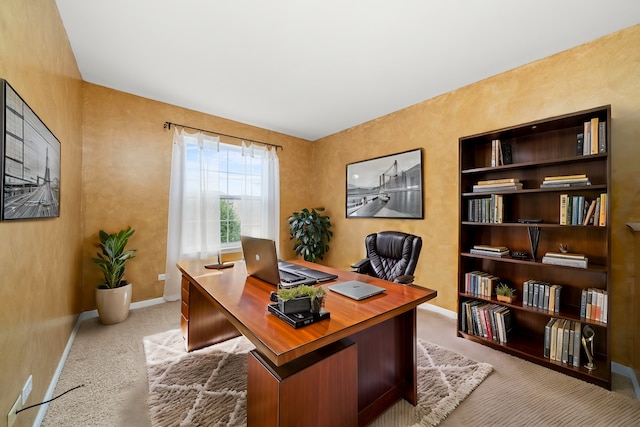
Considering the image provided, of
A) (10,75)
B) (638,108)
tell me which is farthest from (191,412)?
(638,108)

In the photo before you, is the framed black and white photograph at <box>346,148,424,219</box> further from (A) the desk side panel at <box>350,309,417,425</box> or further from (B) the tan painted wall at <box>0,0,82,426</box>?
(B) the tan painted wall at <box>0,0,82,426</box>

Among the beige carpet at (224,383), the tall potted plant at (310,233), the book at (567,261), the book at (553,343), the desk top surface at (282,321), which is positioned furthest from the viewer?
the tall potted plant at (310,233)

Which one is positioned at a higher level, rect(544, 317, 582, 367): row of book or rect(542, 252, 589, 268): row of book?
rect(542, 252, 589, 268): row of book

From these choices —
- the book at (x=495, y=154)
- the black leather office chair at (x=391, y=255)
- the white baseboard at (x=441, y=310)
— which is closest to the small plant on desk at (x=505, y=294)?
the white baseboard at (x=441, y=310)

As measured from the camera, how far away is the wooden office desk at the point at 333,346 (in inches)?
39.3

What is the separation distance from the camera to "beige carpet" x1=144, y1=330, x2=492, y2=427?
1.50 m

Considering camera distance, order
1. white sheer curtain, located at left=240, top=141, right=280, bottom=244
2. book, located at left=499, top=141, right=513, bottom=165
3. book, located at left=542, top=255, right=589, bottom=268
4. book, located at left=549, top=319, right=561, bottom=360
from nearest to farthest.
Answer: book, located at left=542, top=255, right=589, bottom=268 → book, located at left=549, top=319, right=561, bottom=360 → book, located at left=499, top=141, right=513, bottom=165 → white sheer curtain, located at left=240, top=141, right=280, bottom=244

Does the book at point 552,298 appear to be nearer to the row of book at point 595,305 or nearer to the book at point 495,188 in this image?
the row of book at point 595,305

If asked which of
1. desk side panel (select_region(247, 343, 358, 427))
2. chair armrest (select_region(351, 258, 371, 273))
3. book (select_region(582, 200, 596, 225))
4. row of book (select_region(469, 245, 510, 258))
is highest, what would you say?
book (select_region(582, 200, 596, 225))

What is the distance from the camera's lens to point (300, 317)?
1079 millimetres

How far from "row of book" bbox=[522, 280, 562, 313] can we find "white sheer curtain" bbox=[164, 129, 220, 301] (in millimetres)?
3563

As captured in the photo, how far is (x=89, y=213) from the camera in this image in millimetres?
2850

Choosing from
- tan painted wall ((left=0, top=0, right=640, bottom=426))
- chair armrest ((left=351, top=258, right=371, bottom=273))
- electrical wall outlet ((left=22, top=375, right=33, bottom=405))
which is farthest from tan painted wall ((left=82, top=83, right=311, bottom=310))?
chair armrest ((left=351, top=258, right=371, bottom=273))

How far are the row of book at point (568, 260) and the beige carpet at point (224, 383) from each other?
97 centimetres
